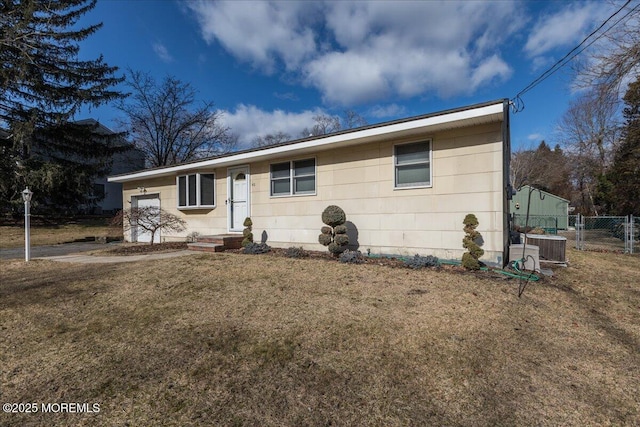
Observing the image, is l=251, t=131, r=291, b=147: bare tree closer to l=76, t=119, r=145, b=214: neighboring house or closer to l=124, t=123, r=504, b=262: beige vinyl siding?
l=76, t=119, r=145, b=214: neighboring house

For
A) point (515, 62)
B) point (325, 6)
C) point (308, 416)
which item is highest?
point (325, 6)

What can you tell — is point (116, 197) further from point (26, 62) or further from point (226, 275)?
point (226, 275)

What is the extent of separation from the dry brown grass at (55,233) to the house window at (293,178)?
367 inches

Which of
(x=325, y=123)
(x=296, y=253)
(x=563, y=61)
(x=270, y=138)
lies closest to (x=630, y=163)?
(x=563, y=61)

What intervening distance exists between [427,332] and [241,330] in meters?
2.01

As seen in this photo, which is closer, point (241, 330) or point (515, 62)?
point (241, 330)

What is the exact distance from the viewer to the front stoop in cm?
862

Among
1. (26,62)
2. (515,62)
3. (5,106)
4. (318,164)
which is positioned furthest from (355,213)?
(5,106)

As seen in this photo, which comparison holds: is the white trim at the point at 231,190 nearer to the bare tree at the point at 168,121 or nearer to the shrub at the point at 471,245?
the shrub at the point at 471,245

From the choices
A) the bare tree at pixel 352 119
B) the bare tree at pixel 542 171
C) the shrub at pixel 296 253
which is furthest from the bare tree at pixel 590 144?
the shrub at pixel 296 253

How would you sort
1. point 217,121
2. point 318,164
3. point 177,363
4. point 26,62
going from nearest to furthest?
point 177,363
point 318,164
point 26,62
point 217,121

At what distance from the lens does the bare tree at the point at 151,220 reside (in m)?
10.4

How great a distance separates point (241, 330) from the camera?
3307mm

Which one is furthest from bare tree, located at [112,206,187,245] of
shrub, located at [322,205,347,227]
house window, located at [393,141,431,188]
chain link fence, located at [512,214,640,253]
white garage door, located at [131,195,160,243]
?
chain link fence, located at [512,214,640,253]
